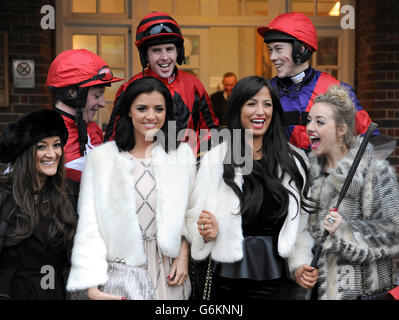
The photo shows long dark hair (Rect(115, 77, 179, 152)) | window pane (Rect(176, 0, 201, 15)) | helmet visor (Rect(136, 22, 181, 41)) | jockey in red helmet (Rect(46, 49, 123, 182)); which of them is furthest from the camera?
window pane (Rect(176, 0, 201, 15))

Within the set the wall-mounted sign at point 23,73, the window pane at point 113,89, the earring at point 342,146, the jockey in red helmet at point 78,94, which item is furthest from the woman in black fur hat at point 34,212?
the window pane at point 113,89

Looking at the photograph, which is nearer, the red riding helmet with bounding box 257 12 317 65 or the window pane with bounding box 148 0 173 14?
the red riding helmet with bounding box 257 12 317 65

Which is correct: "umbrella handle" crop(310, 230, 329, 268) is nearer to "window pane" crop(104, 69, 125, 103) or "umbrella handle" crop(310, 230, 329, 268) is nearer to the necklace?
the necklace

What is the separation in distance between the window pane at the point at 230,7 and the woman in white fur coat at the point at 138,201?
401 centimetres

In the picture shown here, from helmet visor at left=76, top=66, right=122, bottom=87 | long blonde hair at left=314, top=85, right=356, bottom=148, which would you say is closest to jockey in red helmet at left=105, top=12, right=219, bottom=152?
helmet visor at left=76, top=66, right=122, bottom=87

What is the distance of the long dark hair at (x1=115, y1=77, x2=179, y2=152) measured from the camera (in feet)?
9.83

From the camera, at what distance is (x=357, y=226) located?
284 centimetres

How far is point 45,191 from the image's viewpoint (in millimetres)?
2951

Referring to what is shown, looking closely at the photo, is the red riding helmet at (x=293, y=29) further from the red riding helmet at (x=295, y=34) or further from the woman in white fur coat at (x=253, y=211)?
the woman in white fur coat at (x=253, y=211)

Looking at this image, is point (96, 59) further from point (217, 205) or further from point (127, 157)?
point (217, 205)

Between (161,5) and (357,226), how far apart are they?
450 cm

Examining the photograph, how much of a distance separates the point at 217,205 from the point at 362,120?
1.24 m

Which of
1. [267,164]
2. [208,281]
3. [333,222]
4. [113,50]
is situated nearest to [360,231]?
[333,222]
